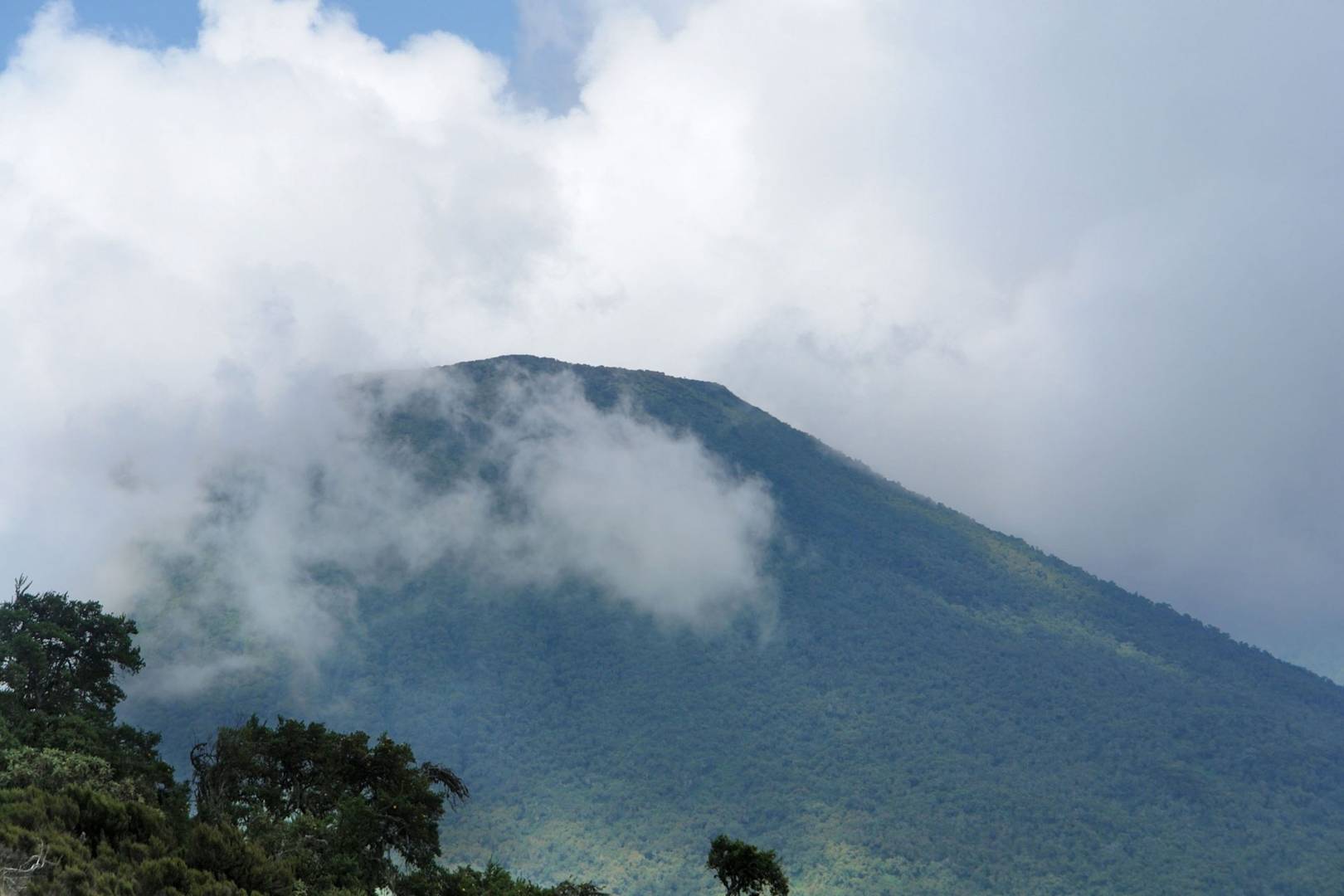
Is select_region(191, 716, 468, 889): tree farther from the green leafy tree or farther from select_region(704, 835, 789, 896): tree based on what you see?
select_region(704, 835, 789, 896): tree

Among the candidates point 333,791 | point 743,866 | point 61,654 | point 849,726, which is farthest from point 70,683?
point 849,726

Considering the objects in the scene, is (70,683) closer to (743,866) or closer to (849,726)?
(743,866)

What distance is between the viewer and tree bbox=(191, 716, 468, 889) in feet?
116

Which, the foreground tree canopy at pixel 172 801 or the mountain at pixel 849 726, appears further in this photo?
the mountain at pixel 849 726

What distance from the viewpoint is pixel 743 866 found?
42469 millimetres

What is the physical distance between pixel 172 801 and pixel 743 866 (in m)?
19.9

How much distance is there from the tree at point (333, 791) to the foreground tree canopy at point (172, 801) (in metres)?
0.06

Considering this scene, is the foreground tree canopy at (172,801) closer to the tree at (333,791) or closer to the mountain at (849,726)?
the tree at (333,791)

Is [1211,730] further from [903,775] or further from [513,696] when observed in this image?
[513,696]

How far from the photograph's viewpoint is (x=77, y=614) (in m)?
47.2

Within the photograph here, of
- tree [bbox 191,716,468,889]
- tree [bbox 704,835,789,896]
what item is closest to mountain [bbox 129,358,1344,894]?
tree [bbox 191,716,468,889]

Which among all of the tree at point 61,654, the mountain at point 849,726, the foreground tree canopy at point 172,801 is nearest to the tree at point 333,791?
the foreground tree canopy at point 172,801

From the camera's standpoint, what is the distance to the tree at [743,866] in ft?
138

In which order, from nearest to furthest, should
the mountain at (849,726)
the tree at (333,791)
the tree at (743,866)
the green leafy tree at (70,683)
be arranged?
the tree at (333,791) < the green leafy tree at (70,683) < the tree at (743,866) < the mountain at (849,726)
